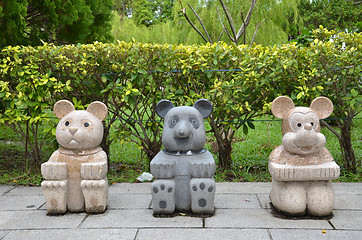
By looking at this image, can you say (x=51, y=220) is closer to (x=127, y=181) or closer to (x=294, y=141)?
(x=127, y=181)

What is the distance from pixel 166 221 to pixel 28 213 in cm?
170

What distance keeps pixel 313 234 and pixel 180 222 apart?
1.36m

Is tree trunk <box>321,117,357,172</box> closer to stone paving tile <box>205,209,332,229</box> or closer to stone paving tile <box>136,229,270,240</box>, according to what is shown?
stone paving tile <box>205,209,332,229</box>

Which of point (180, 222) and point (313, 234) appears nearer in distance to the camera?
point (313, 234)

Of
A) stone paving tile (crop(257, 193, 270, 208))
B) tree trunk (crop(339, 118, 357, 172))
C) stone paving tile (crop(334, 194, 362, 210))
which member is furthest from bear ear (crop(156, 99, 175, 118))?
tree trunk (crop(339, 118, 357, 172))

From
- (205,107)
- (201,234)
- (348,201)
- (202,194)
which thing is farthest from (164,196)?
(348,201)

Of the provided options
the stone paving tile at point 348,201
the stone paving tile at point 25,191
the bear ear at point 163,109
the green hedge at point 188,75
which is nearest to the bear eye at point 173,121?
the bear ear at point 163,109

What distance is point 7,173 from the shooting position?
18.8 ft

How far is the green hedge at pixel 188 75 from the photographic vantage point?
491 cm

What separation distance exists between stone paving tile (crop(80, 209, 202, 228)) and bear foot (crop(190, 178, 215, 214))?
141 mm

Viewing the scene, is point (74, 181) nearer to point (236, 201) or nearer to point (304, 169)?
point (236, 201)

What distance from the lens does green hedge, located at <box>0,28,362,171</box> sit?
4.91m

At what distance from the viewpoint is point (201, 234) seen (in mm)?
3447

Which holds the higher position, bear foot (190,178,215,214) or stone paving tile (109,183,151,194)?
bear foot (190,178,215,214)
